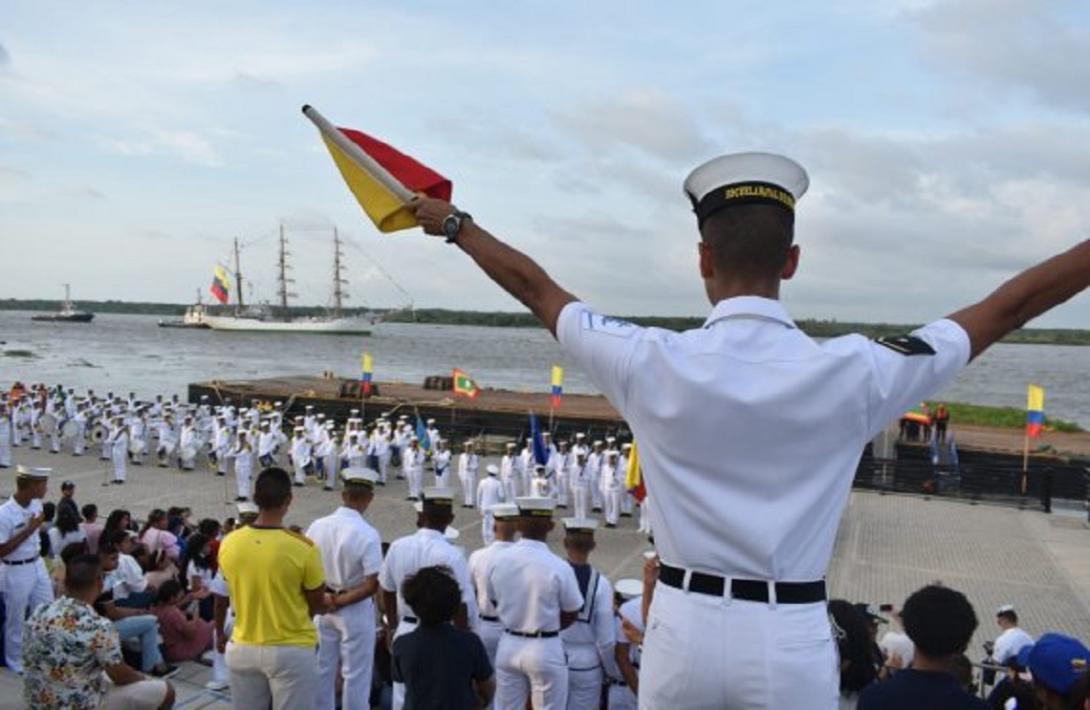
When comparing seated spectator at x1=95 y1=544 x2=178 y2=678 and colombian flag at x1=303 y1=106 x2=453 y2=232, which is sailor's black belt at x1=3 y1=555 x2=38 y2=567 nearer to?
seated spectator at x1=95 y1=544 x2=178 y2=678

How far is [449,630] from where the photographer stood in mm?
4039

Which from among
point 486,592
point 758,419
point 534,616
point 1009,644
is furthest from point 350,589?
point 1009,644

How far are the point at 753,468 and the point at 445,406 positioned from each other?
102 feet

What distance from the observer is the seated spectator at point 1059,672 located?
3.50 metres

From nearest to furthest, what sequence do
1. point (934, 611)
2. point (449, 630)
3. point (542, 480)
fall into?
1. point (934, 611)
2. point (449, 630)
3. point (542, 480)

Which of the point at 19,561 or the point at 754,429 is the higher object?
the point at 754,429

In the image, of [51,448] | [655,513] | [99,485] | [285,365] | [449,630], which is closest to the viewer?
[655,513]

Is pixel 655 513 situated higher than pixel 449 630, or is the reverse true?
pixel 655 513

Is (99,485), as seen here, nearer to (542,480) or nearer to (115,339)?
(542,480)

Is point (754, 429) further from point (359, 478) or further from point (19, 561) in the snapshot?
point (19, 561)

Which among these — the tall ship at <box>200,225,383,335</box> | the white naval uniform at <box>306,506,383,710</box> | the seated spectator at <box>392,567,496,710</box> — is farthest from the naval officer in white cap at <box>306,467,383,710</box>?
the tall ship at <box>200,225,383,335</box>

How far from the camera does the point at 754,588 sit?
1.57 m

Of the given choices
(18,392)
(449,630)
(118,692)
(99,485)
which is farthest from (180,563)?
(18,392)

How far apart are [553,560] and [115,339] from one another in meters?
129
